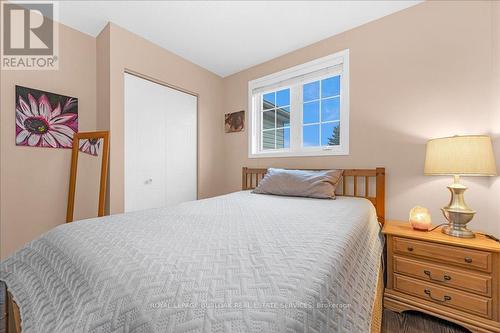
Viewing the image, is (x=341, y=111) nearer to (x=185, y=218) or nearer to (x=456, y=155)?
(x=456, y=155)

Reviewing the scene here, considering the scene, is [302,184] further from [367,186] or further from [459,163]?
[459,163]

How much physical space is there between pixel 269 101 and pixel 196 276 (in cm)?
260

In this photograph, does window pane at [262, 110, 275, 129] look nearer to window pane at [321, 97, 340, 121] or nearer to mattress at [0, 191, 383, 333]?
window pane at [321, 97, 340, 121]

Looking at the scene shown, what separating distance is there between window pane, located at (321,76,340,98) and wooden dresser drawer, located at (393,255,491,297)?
1.67 meters

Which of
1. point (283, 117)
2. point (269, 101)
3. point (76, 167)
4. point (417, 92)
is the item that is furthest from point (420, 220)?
point (76, 167)

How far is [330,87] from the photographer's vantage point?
2350 millimetres

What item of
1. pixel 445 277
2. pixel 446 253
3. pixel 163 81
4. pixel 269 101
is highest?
pixel 163 81

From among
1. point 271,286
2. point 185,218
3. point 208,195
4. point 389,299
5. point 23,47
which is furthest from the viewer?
point 208,195

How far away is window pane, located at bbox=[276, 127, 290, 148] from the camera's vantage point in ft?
8.69

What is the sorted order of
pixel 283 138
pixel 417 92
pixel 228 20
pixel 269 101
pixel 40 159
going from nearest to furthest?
pixel 417 92
pixel 40 159
pixel 228 20
pixel 283 138
pixel 269 101

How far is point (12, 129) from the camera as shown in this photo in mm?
1783

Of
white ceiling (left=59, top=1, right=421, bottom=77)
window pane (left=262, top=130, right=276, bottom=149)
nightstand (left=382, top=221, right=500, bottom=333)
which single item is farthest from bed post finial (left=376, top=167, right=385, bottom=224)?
white ceiling (left=59, top=1, right=421, bottom=77)

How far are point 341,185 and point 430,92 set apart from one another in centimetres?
106

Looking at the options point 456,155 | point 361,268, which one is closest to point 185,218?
point 361,268
